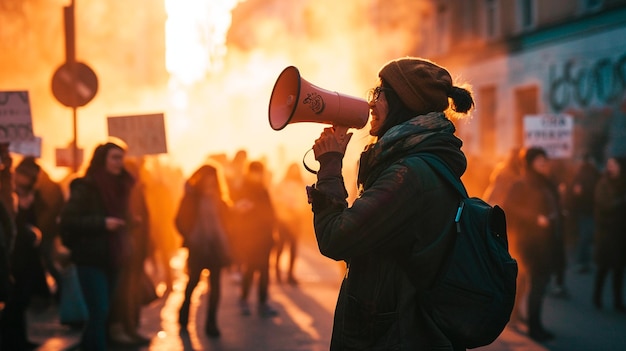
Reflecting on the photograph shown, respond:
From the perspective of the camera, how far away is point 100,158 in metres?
7.73

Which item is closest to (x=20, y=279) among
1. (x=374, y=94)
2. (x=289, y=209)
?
(x=374, y=94)

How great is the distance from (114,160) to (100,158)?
0.11 meters

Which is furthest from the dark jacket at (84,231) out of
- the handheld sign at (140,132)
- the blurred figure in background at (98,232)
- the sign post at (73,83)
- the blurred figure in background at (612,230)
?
the blurred figure in background at (612,230)

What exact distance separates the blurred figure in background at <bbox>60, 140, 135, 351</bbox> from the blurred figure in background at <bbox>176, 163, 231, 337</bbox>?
184 centimetres

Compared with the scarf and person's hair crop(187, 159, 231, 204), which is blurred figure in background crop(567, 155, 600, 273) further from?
the scarf

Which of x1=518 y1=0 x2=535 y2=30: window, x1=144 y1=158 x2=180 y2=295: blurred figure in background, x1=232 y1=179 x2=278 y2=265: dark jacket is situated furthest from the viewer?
x1=518 y1=0 x2=535 y2=30: window

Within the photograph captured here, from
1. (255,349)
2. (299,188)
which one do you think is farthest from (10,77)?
(255,349)

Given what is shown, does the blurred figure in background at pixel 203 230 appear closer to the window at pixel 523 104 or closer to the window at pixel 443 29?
the window at pixel 523 104

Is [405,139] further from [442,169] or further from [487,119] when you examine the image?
[487,119]

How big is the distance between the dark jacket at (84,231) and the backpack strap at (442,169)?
4577 mm

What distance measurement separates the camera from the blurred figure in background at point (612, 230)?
1133 centimetres

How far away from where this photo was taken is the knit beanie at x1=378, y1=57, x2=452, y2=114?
11.0 ft

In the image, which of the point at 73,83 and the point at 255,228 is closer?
the point at 73,83

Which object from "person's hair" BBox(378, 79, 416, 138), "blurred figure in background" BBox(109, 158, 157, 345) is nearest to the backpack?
"person's hair" BBox(378, 79, 416, 138)
